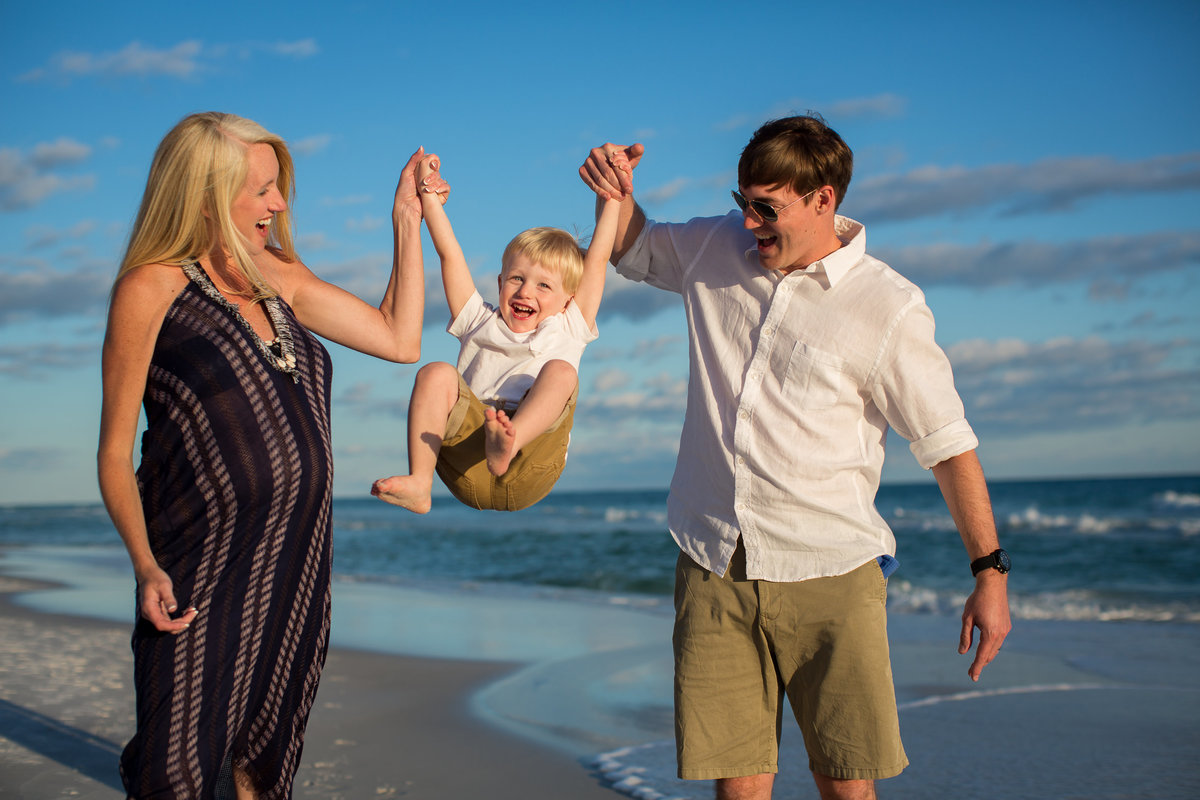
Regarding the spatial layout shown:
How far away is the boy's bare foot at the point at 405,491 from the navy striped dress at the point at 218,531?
28cm

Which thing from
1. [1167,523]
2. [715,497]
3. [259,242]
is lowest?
[1167,523]

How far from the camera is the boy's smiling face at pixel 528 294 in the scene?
333 cm

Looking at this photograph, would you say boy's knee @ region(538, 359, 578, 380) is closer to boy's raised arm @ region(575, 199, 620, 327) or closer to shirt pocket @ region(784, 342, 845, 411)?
boy's raised arm @ region(575, 199, 620, 327)

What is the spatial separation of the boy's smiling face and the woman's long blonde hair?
108 centimetres

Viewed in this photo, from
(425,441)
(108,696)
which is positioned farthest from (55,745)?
(425,441)

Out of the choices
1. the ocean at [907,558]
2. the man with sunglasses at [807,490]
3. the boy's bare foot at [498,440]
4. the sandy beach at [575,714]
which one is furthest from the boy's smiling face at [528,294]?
the ocean at [907,558]

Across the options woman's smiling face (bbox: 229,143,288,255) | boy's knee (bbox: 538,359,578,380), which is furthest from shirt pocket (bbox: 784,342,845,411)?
woman's smiling face (bbox: 229,143,288,255)

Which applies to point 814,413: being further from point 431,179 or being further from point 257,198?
point 257,198

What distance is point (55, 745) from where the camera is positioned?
4.91 metres

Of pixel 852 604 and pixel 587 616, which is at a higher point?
pixel 852 604

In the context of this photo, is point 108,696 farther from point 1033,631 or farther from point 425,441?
point 1033,631

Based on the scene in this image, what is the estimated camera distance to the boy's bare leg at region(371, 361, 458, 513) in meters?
2.92

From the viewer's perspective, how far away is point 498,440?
290 cm

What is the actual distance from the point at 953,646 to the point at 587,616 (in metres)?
3.41
